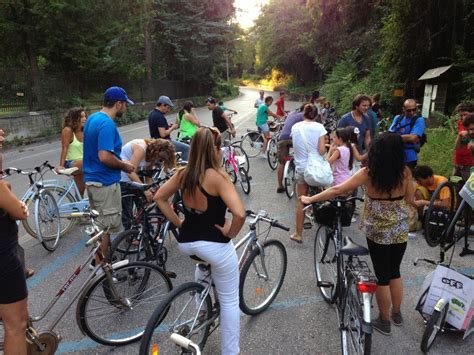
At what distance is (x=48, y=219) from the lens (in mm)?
4949

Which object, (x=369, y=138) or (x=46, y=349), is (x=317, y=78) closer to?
(x=369, y=138)

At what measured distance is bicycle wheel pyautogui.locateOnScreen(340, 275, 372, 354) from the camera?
92.8 inches

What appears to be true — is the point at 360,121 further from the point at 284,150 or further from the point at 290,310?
the point at 290,310

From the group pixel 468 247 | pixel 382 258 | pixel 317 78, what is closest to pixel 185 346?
pixel 382 258

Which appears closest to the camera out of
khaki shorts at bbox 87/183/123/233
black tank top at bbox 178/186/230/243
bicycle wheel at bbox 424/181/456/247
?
black tank top at bbox 178/186/230/243

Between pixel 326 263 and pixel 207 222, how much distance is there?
181 cm

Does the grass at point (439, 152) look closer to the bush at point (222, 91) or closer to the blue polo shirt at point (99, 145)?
the blue polo shirt at point (99, 145)

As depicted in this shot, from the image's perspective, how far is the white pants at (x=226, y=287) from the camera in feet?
8.17

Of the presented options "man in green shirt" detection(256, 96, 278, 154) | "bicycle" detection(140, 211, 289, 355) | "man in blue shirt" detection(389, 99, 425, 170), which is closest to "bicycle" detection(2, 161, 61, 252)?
"bicycle" detection(140, 211, 289, 355)

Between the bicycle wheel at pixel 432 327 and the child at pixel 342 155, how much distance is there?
2.35 metres

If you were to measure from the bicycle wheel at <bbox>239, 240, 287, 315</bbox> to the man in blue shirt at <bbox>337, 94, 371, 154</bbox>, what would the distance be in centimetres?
294

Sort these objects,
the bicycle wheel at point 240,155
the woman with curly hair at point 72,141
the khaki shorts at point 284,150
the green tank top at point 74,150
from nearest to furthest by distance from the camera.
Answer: the woman with curly hair at point 72,141, the green tank top at point 74,150, the khaki shorts at point 284,150, the bicycle wheel at point 240,155

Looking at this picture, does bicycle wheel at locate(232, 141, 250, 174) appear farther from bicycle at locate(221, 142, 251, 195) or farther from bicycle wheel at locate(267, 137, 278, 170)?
bicycle wheel at locate(267, 137, 278, 170)

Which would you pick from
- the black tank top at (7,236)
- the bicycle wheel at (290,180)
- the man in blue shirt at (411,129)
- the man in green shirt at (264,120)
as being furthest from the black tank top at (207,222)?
the man in green shirt at (264,120)
